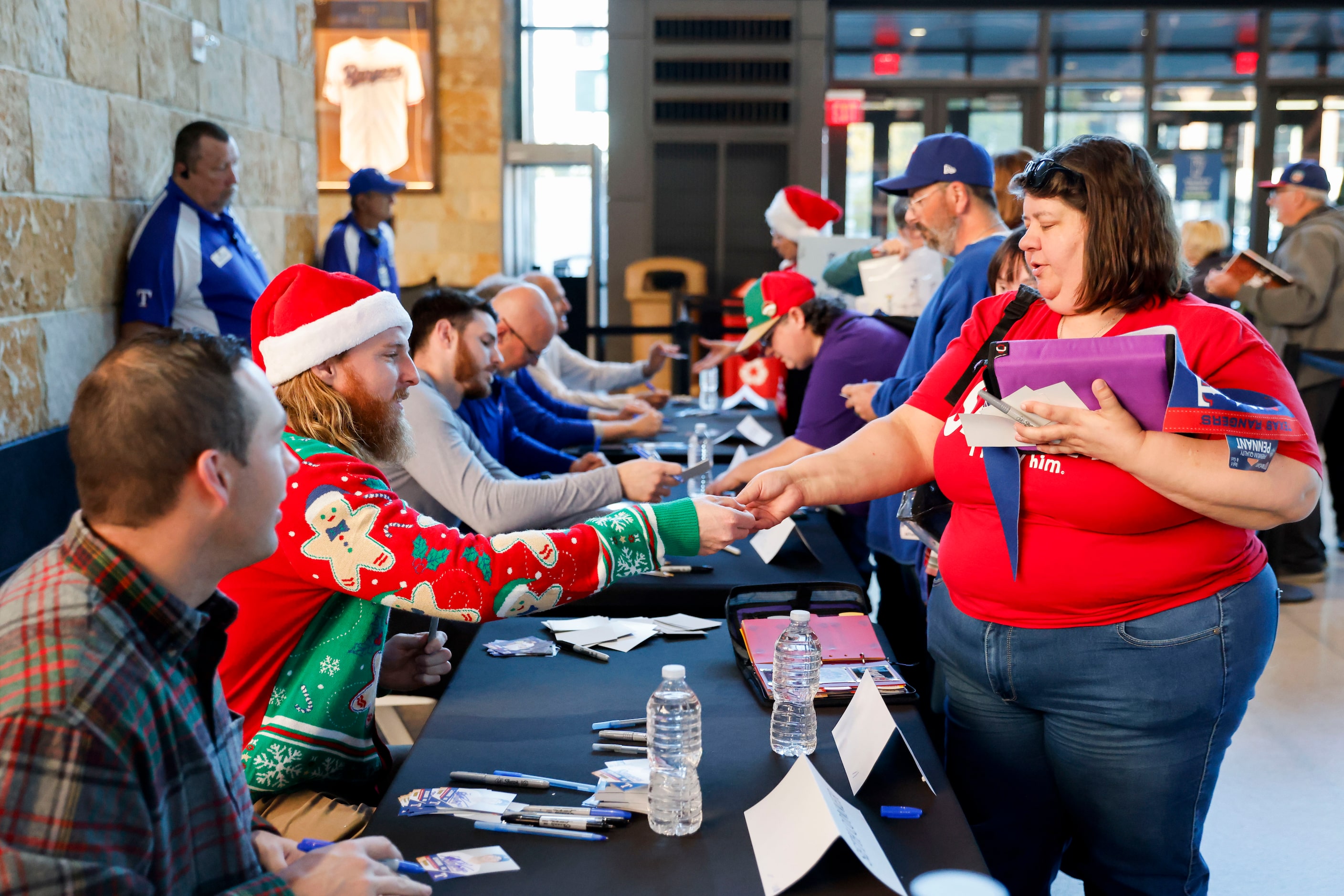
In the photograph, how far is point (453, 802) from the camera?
1355mm

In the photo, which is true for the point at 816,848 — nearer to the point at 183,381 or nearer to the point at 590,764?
the point at 590,764

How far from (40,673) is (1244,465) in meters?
1.36

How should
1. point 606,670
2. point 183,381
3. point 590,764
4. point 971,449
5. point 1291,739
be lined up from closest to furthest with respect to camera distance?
point 183,381, point 590,764, point 971,449, point 606,670, point 1291,739

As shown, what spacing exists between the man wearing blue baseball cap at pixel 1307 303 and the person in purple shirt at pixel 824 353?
2.06 metres

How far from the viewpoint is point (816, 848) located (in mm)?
1150

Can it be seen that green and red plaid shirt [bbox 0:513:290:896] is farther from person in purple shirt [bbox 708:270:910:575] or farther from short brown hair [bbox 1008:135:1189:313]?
person in purple shirt [bbox 708:270:910:575]

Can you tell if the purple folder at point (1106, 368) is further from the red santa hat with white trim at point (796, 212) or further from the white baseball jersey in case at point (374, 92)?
the white baseball jersey in case at point (374, 92)

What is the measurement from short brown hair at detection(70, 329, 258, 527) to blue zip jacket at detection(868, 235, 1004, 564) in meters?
Answer: 1.89

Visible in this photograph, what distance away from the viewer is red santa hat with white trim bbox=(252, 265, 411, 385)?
1791 millimetres

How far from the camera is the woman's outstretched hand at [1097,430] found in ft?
4.58

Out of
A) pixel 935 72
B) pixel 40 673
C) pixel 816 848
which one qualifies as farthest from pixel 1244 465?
pixel 935 72

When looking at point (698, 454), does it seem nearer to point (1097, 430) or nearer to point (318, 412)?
point (318, 412)

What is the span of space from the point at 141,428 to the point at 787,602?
1.28 metres

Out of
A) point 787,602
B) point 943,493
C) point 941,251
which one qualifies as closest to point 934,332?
point 941,251
